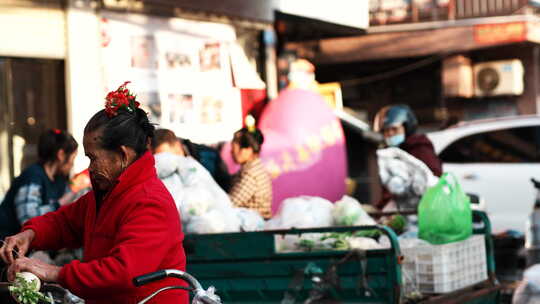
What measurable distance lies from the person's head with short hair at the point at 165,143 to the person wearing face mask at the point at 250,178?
1282mm

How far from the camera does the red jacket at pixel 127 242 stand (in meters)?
3.23

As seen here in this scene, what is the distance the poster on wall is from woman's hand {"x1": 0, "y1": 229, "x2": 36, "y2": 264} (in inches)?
264

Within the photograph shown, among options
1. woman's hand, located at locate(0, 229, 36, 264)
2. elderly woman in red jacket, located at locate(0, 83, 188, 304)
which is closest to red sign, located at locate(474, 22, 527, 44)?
elderly woman in red jacket, located at locate(0, 83, 188, 304)

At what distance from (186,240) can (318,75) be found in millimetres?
16196

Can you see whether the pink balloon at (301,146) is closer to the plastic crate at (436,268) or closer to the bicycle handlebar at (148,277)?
the plastic crate at (436,268)

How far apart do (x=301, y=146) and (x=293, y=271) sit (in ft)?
21.5

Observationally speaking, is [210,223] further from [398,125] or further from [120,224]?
[398,125]

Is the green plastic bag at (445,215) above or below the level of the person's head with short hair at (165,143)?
below

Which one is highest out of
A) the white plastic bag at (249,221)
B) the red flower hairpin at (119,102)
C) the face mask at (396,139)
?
the red flower hairpin at (119,102)

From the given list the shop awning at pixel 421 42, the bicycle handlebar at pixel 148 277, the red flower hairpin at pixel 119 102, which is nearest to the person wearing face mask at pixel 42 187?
the red flower hairpin at pixel 119 102

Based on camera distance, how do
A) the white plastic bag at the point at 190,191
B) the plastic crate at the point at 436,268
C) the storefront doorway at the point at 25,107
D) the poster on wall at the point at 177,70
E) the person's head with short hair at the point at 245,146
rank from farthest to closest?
the poster on wall at the point at 177,70 → the storefront doorway at the point at 25,107 → the person's head with short hair at the point at 245,146 → the white plastic bag at the point at 190,191 → the plastic crate at the point at 436,268

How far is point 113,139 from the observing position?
11.3ft

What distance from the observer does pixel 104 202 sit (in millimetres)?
3541

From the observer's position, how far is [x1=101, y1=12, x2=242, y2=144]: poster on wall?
1059cm
